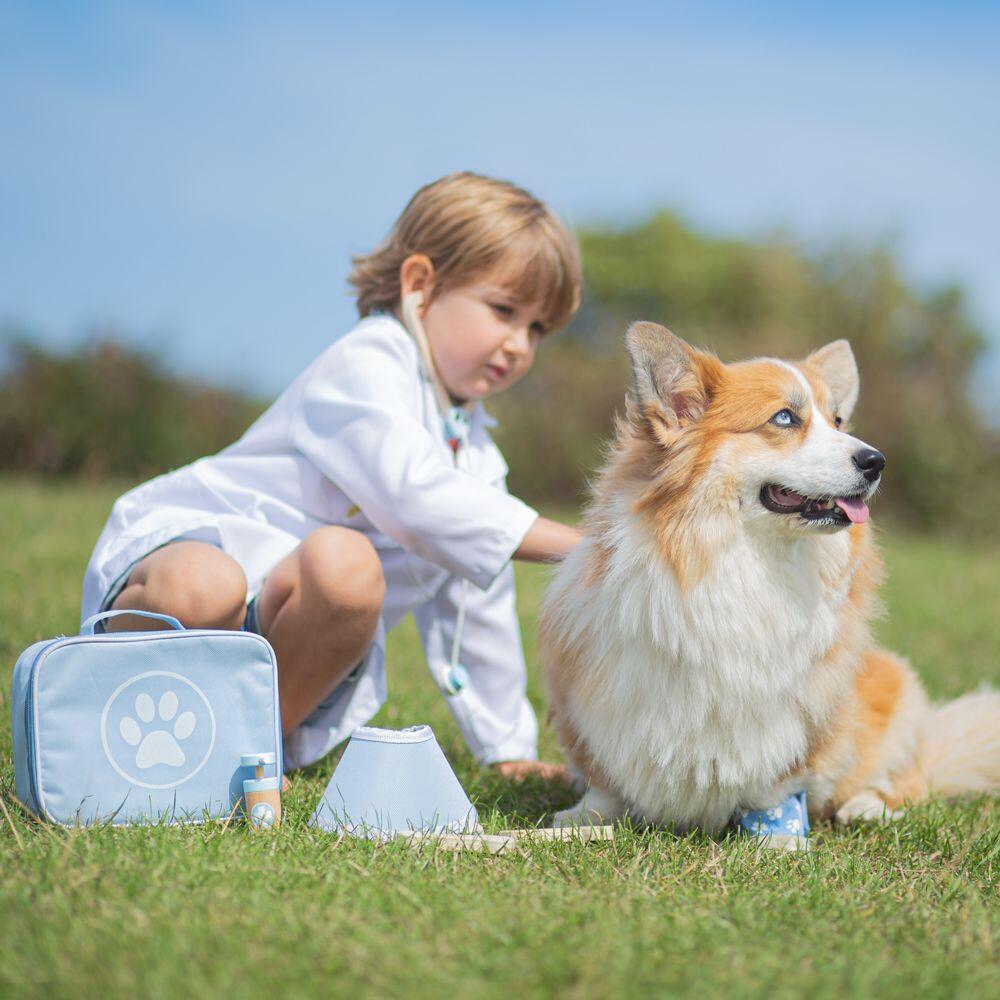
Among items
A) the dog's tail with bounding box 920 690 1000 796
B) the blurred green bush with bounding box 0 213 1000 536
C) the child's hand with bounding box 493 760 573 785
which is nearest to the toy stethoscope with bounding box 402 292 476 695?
the child's hand with bounding box 493 760 573 785

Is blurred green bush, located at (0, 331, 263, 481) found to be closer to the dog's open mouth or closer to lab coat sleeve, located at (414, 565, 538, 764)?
lab coat sleeve, located at (414, 565, 538, 764)

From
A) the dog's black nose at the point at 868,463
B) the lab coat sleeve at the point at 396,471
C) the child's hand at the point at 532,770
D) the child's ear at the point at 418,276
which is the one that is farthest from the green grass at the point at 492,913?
the child's ear at the point at 418,276

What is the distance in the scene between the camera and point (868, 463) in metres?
2.36

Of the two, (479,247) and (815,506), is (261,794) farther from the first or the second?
(479,247)

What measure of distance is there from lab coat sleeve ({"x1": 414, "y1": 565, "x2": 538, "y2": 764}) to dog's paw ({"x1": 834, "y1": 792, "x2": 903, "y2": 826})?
3.36 feet

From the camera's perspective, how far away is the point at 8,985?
1.48m

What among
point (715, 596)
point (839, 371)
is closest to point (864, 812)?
point (715, 596)

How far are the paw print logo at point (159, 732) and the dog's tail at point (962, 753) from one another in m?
2.12

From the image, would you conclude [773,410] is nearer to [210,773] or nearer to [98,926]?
[210,773]

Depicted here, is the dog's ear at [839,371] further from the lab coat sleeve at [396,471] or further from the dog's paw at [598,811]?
the dog's paw at [598,811]

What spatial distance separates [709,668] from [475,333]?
1329 mm

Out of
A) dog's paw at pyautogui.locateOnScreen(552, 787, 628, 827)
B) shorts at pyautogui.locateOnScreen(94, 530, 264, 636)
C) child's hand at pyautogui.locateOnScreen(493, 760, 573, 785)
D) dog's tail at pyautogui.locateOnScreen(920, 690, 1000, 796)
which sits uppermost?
shorts at pyautogui.locateOnScreen(94, 530, 264, 636)

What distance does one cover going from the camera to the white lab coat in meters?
2.77

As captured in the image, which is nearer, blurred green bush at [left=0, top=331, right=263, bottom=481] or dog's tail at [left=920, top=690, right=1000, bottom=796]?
dog's tail at [left=920, top=690, right=1000, bottom=796]
